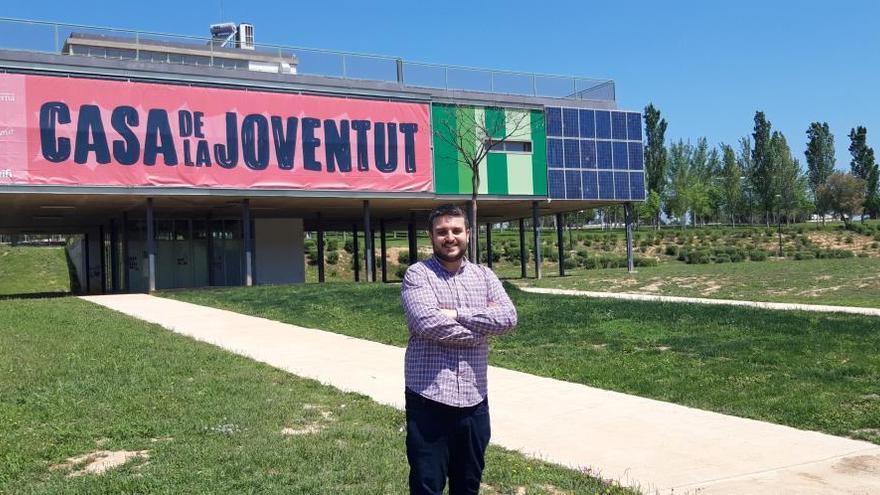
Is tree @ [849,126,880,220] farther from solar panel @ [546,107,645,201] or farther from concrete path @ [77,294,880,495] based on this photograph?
concrete path @ [77,294,880,495]

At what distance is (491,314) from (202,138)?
1045 inches

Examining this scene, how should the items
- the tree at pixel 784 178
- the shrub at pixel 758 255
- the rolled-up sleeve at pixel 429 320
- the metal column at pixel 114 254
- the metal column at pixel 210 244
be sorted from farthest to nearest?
the tree at pixel 784 178, the shrub at pixel 758 255, the metal column at pixel 114 254, the metal column at pixel 210 244, the rolled-up sleeve at pixel 429 320

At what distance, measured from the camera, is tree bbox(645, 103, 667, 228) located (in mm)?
83375

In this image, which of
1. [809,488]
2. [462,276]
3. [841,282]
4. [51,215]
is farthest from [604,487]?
[51,215]

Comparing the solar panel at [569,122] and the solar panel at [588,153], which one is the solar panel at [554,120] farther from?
the solar panel at [588,153]

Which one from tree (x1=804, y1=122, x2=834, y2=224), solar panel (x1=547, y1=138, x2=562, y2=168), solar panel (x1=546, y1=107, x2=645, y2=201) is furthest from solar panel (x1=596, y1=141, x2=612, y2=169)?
tree (x1=804, y1=122, x2=834, y2=224)

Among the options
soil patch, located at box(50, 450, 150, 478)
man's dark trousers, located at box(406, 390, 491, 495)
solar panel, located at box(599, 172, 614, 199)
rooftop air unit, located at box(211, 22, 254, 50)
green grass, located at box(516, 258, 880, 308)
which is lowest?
green grass, located at box(516, 258, 880, 308)

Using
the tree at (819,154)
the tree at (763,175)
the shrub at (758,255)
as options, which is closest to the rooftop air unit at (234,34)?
the shrub at (758,255)

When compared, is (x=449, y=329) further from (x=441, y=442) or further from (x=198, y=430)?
(x=198, y=430)

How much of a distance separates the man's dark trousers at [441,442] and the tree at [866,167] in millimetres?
95244

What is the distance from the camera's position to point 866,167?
91.8m

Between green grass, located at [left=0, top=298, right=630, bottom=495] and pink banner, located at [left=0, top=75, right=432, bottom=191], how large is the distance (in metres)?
16.3

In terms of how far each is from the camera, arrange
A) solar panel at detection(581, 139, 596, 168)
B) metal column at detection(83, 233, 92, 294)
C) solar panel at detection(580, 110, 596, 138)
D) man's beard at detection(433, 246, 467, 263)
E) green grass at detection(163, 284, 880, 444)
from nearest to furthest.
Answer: man's beard at detection(433, 246, 467, 263) → green grass at detection(163, 284, 880, 444) → solar panel at detection(580, 110, 596, 138) → solar panel at detection(581, 139, 596, 168) → metal column at detection(83, 233, 92, 294)

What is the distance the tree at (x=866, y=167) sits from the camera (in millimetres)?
89312
